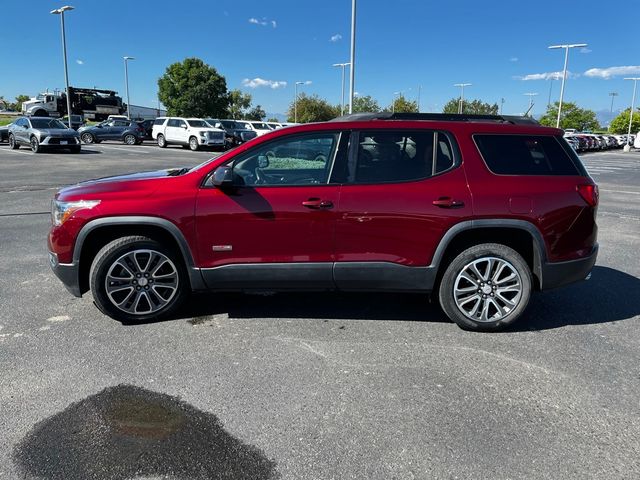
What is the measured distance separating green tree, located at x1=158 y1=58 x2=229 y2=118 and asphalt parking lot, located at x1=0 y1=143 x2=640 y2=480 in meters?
53.1

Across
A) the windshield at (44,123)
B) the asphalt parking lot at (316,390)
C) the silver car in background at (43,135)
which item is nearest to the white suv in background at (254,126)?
the silver car in background at (43,135)

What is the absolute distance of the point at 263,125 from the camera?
35188mm

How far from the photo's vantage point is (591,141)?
4525 centimetres

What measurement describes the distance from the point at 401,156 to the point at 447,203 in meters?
0.54

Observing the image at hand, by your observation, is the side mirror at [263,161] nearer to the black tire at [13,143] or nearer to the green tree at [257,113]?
the black tire at [13,143]

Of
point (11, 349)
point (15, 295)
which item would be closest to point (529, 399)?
point (11, 349)

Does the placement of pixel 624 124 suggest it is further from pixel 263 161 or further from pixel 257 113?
pixel 263 161

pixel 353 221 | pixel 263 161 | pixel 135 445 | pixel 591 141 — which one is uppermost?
pixel 591 141

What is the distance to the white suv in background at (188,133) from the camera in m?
28.7

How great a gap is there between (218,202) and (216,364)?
1266 millimetres

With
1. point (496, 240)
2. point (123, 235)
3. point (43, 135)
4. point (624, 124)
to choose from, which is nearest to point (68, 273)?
point (123, 235)

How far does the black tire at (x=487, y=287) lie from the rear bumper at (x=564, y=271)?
0.13m

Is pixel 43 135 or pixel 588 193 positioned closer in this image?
pixel 588 193

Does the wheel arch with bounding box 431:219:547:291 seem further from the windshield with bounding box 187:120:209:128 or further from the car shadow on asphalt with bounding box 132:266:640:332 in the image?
the windshield with bounding box 187:120:209:128
